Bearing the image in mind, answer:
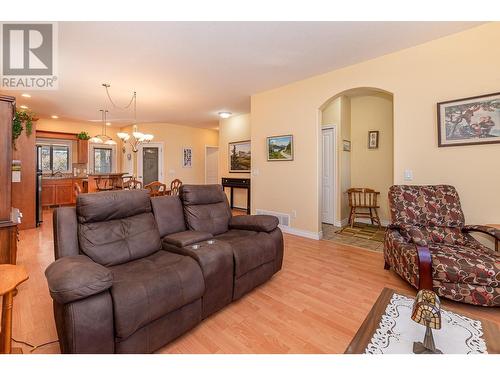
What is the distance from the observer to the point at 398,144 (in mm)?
3184

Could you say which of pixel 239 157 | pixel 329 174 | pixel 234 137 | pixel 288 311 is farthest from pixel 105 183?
pixel 329 174

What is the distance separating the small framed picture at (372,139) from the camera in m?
4.92

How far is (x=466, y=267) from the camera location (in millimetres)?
1976

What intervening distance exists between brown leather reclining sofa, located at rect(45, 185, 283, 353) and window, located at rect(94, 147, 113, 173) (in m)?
7.19

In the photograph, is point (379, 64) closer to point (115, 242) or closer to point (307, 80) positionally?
point (307, 80)

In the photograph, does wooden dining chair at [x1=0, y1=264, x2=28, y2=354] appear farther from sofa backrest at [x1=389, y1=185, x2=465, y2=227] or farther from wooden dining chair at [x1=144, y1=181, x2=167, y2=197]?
sofa backrest at [x1=389, y1=185, x2=465, y2=227]

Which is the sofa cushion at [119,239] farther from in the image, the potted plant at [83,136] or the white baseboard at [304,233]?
the potted plant at [83,136]

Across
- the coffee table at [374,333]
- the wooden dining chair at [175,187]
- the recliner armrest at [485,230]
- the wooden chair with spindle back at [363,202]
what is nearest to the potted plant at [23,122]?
the wooden dining chair at [175,187]

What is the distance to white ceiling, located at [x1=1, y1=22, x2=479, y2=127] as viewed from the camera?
8.43ft

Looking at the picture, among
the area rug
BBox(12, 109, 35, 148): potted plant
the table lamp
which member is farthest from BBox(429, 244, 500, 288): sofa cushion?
BBox(12, 109, 35, 148): potted plant

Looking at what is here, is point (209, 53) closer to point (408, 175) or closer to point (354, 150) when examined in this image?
point (408, 175)
